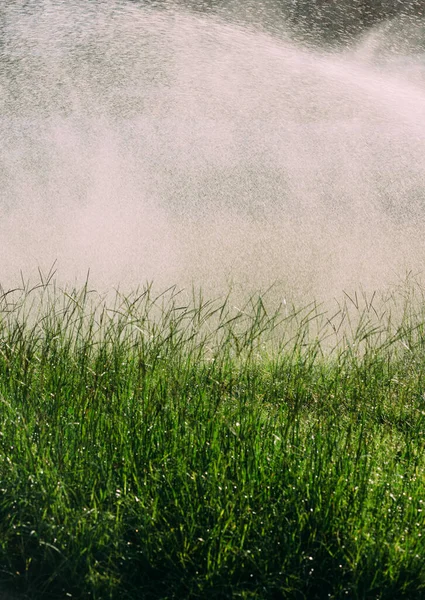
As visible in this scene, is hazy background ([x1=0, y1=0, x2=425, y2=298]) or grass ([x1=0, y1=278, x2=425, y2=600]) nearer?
grass ([x1=0, y1=278, x2=425, y2=600])

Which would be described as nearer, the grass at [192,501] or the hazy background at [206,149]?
the grass at [192,501]

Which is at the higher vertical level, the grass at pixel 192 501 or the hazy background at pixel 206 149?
the hazy background at pixel 206 149

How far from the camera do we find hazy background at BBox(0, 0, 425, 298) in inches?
204

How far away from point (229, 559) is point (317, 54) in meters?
6.81

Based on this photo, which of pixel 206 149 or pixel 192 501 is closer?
pixel 192 501

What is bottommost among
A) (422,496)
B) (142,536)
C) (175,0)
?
(142,536)

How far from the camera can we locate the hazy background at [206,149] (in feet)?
17.0

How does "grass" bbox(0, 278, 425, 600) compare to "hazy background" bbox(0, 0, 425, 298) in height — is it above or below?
below

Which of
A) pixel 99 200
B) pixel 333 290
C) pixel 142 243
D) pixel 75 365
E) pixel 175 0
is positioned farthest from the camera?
pixel 175 0

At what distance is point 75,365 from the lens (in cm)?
297

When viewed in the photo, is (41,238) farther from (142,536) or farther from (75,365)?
(142,536)

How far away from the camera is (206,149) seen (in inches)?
258

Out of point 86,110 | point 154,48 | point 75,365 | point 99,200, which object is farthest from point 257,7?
point 75,365

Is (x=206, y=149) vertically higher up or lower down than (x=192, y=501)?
higher up
